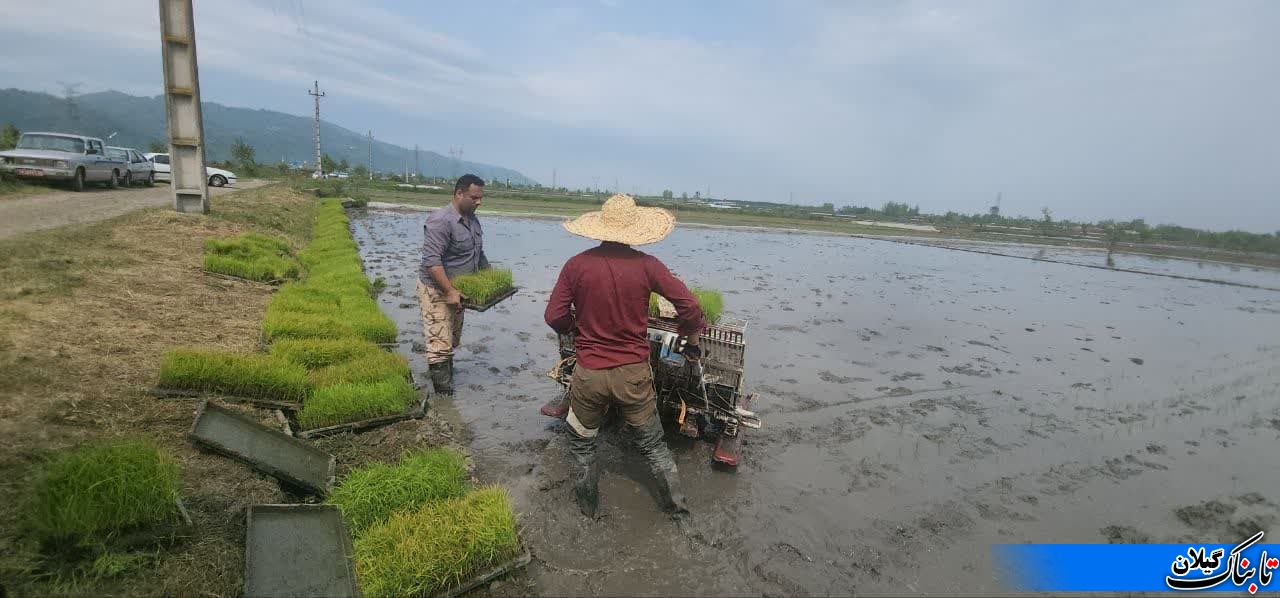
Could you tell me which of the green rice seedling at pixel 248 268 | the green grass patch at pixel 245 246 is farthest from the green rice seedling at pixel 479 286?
the green grass patch at pixel 245 246

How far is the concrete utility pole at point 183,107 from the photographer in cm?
1123

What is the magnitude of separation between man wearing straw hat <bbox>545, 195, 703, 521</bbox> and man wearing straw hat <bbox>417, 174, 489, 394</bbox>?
1.90 meters

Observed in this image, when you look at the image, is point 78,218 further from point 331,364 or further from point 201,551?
point 201,551

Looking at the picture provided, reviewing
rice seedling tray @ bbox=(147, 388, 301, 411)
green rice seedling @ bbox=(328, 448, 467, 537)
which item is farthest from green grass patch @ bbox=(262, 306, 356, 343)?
green rice seedling @ bbox=(328, 448, 467, 537)

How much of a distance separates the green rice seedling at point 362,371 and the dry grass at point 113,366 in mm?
973

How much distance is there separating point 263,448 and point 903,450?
5068 mm

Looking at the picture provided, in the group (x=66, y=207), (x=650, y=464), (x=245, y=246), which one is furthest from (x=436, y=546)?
(x=66, y=207)

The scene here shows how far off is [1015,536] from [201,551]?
4.89 m

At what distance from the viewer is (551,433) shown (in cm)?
498

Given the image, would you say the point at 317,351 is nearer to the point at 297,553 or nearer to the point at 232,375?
the point at 232,375

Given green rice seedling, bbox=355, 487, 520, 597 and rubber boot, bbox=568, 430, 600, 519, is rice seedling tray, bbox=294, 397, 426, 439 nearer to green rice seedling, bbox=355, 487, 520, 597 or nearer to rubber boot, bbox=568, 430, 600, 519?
green rice seedling, bbox=355, 487, 520, 597

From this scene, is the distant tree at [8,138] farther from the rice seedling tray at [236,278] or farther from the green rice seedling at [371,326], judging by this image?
the green rice seedling at [371,326]

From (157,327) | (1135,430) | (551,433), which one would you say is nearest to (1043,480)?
(1135,430)

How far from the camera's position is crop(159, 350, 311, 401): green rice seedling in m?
4.23
